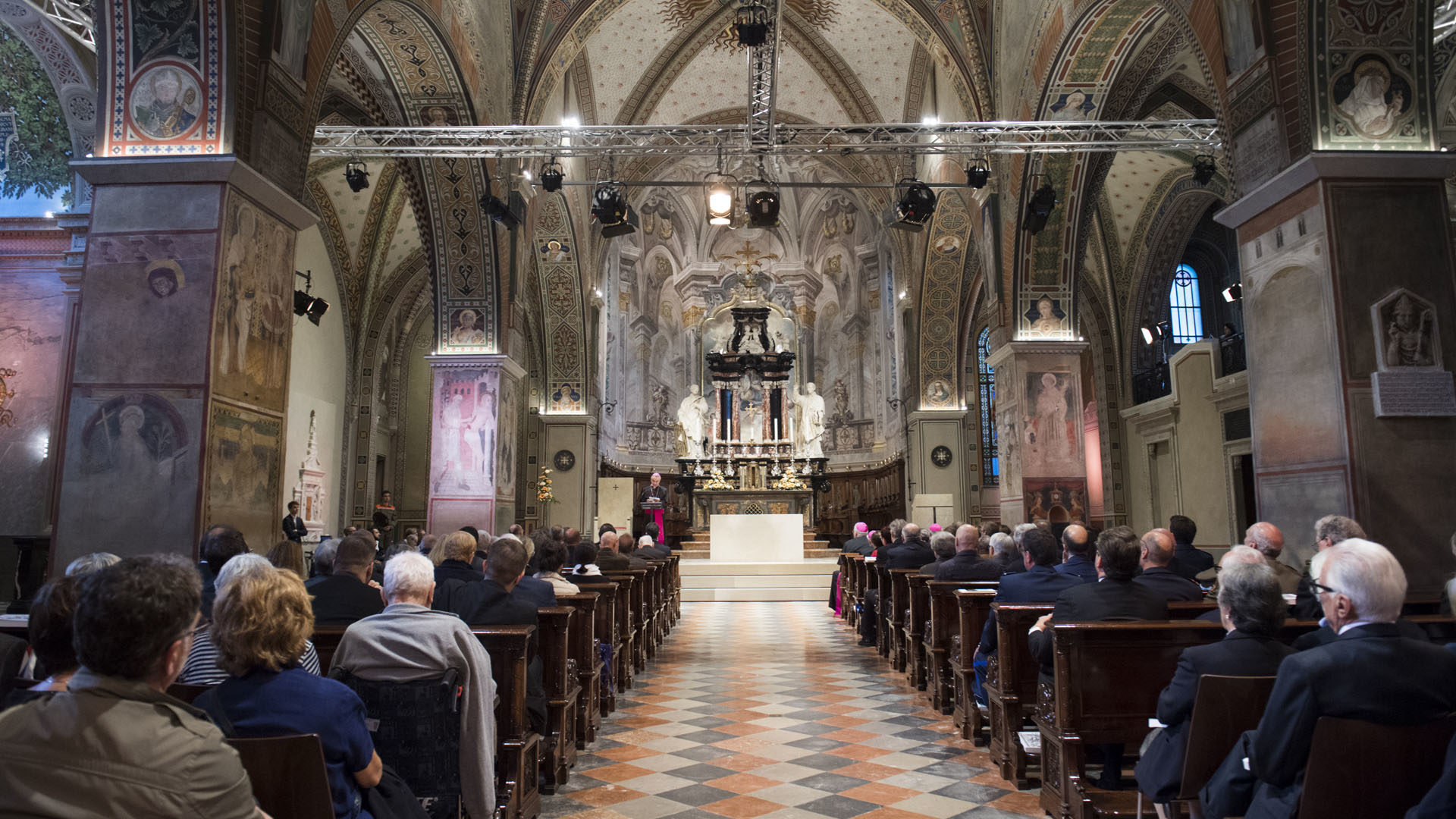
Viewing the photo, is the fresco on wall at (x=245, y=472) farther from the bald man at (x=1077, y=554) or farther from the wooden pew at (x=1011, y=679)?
the bald man at (x=1077, y=554)

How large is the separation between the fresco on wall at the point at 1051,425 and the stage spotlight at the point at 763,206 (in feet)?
13.9

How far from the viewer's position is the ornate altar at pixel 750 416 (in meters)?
22.4

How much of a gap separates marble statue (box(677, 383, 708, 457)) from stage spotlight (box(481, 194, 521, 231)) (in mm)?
12068

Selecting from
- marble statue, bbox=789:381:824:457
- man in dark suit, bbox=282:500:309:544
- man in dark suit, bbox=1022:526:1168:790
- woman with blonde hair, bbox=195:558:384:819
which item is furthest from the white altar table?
woman with blonde hair, bbox=195:558:384:819

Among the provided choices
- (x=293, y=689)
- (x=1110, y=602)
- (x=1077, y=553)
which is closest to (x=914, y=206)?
(x=1077, y=553)

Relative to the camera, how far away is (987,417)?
873 inches

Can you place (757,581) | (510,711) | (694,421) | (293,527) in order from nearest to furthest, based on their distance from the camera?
(510,711)
(293,527)
(757,581)
(694,421)

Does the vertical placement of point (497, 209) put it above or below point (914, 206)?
above

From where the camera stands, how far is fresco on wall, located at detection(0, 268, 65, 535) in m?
10.4

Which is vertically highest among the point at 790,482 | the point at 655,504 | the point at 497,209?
the point at 497,209

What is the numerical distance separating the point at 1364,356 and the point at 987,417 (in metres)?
16.2

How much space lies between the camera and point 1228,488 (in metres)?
15.1

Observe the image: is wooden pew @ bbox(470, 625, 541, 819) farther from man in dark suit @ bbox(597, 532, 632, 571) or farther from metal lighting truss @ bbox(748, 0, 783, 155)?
metal lighting truss @ bbox(748, 0, 783, 155)

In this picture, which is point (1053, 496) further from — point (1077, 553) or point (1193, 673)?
point (1193, 673)
